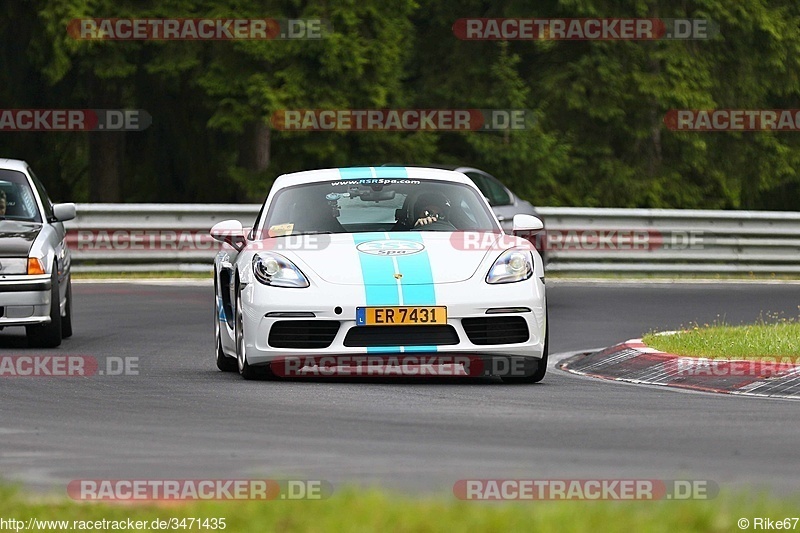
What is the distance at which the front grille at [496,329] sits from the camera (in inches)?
451

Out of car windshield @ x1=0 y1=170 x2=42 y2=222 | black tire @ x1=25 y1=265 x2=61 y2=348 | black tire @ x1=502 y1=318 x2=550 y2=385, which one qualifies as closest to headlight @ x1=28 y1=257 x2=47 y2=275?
black tire @ x1=25 y1=265 x2=61 y2=348

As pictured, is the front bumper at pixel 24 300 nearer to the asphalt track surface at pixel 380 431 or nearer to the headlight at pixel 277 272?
the asphalt track surface at pixel 380 431

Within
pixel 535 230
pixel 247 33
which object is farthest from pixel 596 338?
pixel 247 33

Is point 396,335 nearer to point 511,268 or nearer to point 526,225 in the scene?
point 511,268

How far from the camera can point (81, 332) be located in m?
16.6

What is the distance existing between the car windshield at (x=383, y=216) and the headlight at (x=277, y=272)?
567 mm

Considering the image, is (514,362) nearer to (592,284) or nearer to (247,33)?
(592,284)

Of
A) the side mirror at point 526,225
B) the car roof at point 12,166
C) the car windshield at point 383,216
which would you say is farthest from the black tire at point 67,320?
the side mirror at point 526,225

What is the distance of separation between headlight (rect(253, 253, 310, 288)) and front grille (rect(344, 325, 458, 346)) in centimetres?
47

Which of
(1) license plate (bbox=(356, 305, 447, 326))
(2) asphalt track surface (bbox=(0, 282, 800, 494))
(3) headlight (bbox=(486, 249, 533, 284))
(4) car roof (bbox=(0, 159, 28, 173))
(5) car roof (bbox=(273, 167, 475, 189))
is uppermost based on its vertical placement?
(4) car roof (bbox=(0, 159, 28, 173))

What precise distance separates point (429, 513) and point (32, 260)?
29.7 feet

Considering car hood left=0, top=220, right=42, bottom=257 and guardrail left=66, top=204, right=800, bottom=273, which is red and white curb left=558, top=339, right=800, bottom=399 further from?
guardrail left=66, top=204, right=800, bottom=273

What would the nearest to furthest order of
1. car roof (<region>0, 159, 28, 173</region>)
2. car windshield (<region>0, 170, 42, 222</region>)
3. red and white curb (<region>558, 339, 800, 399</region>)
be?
red and white curb (<region>558, 339, 800, 399</region>), car windshield (<region>0, 170, 42, 222</region>), car roof (<region>0, 159, 28, 173</region>)

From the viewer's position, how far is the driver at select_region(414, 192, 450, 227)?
1245cm
